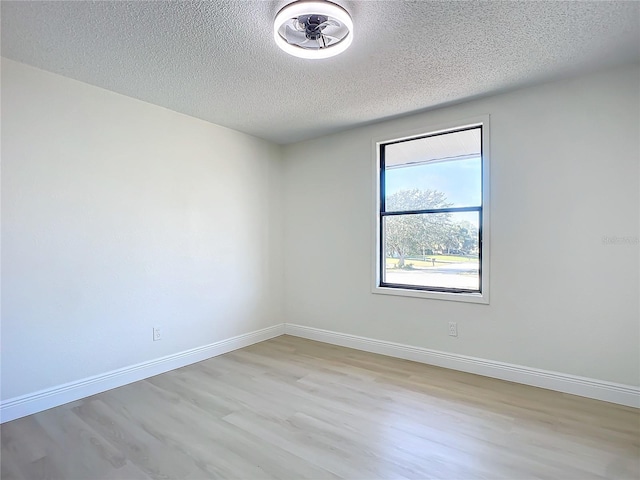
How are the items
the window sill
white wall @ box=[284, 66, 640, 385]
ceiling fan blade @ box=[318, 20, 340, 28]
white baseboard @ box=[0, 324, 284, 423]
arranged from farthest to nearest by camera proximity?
the window sill → white wall @ box=[284, 66, 640, 385] → white baseboard @ box=[0, 324, 284, 423] → ceiling fan blade @ box=[318, 20, 340, 28]

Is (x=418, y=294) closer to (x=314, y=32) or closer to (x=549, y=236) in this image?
(x=549, y=236)

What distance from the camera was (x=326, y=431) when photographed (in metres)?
A: 2.17

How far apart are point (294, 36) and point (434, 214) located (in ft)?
6.94

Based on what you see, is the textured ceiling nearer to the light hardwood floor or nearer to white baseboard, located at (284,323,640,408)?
white baseboard, located at (284,323,640,408)

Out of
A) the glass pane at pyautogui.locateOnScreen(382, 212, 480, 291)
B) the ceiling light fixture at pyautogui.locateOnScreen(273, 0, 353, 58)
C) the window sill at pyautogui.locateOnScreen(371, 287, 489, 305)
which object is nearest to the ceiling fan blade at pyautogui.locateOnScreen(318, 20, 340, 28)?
the ceiling light fixture at pyautogui.locateOnScreen(273, 0, 353, 58)

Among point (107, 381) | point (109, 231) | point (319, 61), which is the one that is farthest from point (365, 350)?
point (319, 61)

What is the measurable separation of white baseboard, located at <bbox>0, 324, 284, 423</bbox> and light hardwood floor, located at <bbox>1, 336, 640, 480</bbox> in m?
0.08

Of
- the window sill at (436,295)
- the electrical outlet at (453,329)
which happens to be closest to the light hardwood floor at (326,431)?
the electrical outlet at (453,329)

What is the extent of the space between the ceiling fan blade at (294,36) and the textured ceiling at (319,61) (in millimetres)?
130

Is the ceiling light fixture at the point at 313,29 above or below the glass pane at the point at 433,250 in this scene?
above

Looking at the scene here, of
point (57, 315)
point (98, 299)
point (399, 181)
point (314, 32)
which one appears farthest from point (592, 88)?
point (57, 315)

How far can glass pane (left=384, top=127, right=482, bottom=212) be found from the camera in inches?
127

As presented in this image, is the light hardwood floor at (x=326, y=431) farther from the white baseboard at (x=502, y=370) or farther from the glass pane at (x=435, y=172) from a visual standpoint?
the glass pane at (x=435, y=172)

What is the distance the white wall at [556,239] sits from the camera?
2.48 m
